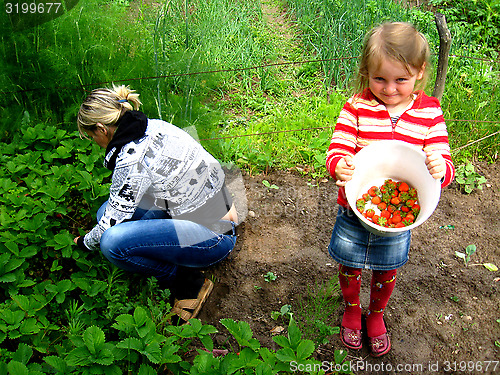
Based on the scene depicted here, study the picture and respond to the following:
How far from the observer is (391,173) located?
1716mm

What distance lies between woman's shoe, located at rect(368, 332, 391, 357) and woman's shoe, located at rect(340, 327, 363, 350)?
0.18ft

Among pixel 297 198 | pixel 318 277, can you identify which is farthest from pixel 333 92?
pixel 318 277

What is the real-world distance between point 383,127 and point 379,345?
0.97m

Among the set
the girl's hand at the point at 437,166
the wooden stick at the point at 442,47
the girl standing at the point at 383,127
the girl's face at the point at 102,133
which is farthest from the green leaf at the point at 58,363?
the wooden stick at the point at 442,47

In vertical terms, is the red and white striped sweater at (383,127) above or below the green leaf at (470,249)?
above

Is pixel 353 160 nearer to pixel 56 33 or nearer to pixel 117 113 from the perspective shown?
pixel 117 113

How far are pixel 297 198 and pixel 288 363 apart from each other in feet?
4.74

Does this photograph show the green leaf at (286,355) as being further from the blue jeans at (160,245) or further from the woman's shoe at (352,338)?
the blue jeans at (160,245)

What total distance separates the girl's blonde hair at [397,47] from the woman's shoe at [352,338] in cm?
113

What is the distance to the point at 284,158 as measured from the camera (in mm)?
3115

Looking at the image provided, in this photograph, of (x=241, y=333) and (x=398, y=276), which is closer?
(x=241, y=333)

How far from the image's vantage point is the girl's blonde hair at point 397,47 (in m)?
1.52

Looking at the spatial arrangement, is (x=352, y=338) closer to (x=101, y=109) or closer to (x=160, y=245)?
(x=160, y=245)

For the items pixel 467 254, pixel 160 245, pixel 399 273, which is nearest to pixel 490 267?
pixel 467 254
